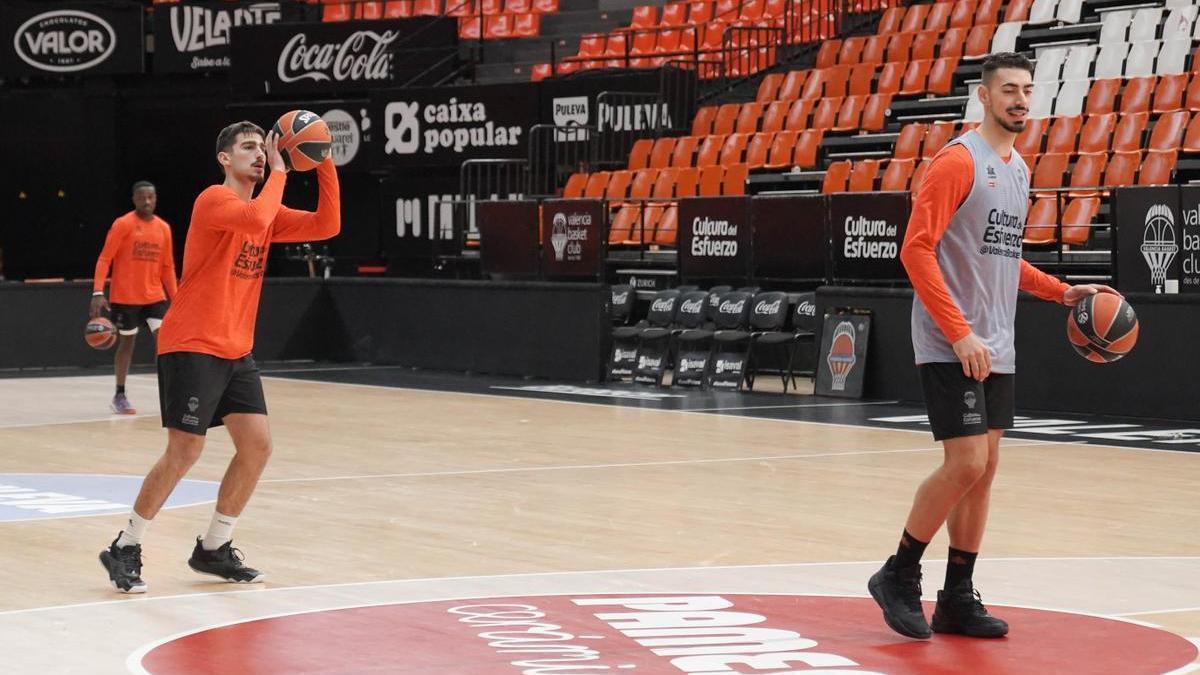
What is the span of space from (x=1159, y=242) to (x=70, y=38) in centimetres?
2077

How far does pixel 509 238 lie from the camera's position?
22.5m

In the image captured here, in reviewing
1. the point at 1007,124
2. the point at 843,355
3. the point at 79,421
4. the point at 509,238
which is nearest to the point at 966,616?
the point at 1007,124

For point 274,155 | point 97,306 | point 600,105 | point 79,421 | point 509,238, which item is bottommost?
point 79,421

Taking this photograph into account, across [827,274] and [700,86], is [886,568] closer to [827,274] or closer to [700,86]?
[827,274]

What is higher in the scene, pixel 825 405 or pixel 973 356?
pixel 973 356

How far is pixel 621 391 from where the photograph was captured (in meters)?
19.4

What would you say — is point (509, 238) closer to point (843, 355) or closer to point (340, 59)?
point (843, 355)

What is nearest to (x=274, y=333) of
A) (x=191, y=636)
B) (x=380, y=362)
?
(x=380, y=362)

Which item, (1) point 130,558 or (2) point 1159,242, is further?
(2) point 1159,242

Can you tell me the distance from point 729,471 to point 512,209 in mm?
10373


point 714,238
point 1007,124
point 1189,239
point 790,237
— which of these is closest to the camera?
point 1007,124

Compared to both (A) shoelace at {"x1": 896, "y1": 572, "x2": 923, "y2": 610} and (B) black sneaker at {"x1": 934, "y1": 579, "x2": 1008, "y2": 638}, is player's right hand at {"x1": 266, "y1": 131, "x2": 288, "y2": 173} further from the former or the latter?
(B) black sneaker at {"x1": 934, "y1": 579, "x2": 1008, "y2": 638}

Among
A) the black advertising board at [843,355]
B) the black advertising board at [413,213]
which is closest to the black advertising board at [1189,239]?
the black advertising board at [843,355]

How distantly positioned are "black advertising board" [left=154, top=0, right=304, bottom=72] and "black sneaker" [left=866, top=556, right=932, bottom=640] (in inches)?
1008
